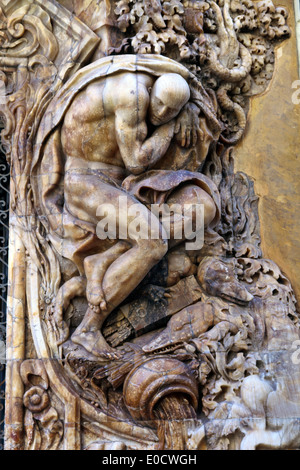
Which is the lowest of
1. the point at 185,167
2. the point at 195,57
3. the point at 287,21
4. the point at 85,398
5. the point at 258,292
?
the point at 85,398

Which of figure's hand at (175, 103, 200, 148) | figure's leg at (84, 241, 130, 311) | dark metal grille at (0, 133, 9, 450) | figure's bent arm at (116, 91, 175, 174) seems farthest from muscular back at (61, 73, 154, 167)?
dark metal grille at (0, 133, 9, 450)

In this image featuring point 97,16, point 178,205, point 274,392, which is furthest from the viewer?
point 97,16

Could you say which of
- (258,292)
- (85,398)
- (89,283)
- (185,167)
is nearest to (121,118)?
(185,167)

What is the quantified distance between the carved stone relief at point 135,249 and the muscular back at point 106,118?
1 centimetres

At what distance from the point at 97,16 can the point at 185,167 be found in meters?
1.49

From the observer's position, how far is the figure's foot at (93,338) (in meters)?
6.41

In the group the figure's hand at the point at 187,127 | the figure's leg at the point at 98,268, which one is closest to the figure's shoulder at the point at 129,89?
the figure's hand at the point at 187,127

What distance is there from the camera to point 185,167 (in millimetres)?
6809

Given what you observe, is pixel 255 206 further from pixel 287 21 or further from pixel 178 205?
pixel 287 21

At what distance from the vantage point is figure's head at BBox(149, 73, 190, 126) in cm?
650

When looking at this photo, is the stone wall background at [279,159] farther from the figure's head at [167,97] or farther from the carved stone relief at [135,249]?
the figure's head at [167,97]

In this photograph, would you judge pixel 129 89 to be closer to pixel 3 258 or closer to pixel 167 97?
pixel 167 97

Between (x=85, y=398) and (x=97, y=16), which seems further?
(x=97, y=16)

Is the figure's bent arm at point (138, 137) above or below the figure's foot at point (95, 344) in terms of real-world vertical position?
above
